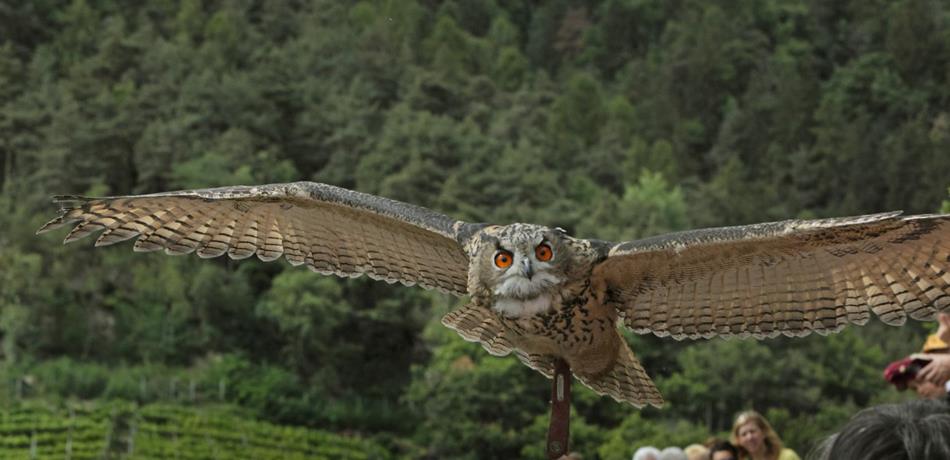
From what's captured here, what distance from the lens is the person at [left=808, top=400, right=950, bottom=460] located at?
7.51 ft

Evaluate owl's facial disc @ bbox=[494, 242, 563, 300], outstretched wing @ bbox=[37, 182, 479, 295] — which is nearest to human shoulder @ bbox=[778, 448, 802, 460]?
outstretched wing @ bbox=[37, 182, 479, 295]

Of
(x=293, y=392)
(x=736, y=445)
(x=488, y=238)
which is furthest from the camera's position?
(x=293, y=392)

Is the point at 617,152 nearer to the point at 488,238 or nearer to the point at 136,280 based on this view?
the point at 136,280

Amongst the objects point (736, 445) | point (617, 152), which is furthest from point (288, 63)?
point (736, 445)

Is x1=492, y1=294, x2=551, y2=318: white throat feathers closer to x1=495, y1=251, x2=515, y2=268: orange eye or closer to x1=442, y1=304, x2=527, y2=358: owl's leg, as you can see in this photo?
x1=495, y1=251, x2=515, y2=268: orange eye

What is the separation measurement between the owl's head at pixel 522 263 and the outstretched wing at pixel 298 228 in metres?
0.45

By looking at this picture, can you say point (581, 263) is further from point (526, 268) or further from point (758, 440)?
point (758, 440)

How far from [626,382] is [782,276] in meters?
0.74

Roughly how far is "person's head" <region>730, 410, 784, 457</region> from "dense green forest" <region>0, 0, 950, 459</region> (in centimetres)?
1492

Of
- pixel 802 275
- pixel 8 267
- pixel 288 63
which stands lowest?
pixel 802 275

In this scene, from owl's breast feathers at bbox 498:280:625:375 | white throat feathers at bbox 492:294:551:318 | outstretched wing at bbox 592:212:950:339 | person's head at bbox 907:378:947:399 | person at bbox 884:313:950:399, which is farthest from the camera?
owl's breast feathers at bbox 498:280:625:375

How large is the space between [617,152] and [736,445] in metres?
67.7

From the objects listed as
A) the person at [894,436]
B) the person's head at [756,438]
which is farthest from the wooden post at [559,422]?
the person's head at [756,438]

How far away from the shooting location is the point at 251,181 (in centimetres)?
5800
